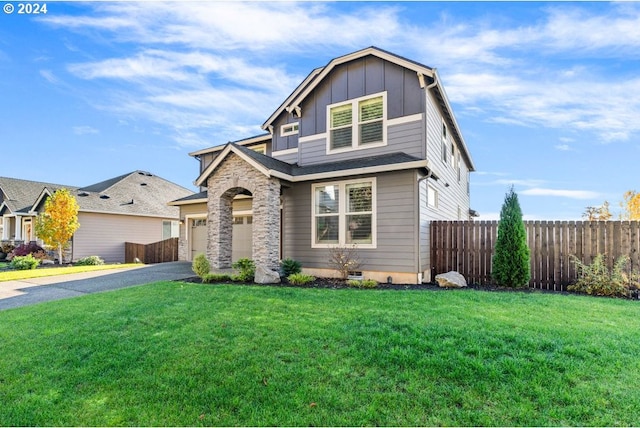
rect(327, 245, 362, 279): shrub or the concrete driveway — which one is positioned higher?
rect(327, 245, 362, 279): shrub

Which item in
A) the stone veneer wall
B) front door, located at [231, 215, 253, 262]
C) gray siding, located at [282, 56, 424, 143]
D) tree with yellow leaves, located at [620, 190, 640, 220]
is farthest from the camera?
tree with yellow leaves, located at [620, 190, 640, 220]

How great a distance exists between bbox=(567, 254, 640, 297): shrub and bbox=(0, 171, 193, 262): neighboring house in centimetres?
2238

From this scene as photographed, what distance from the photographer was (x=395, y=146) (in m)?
9.66

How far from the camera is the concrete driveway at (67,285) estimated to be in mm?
8191

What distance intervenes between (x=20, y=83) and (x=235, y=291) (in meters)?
13.0

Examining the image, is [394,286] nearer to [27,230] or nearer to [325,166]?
[325,166]

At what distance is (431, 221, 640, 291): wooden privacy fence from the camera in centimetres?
810

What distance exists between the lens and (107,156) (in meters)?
21.9

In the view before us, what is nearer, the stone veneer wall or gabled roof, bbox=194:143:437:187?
gabled roof, bbox=194:143:437:187

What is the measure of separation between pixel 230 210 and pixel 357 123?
528 cm

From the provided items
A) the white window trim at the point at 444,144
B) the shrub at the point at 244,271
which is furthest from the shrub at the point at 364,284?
the white window trim at the point at 444,144

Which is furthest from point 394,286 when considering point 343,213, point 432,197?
point 432,197

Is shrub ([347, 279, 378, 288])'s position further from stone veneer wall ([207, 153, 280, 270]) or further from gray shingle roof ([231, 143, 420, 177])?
gray shingle roof ([231, 143, 420, 177])

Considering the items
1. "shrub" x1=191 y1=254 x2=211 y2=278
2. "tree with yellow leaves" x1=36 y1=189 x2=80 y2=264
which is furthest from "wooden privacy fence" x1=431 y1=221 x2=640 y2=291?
"tree with yellow leaves" x1=36 y1=189 x2=80 y2=264
